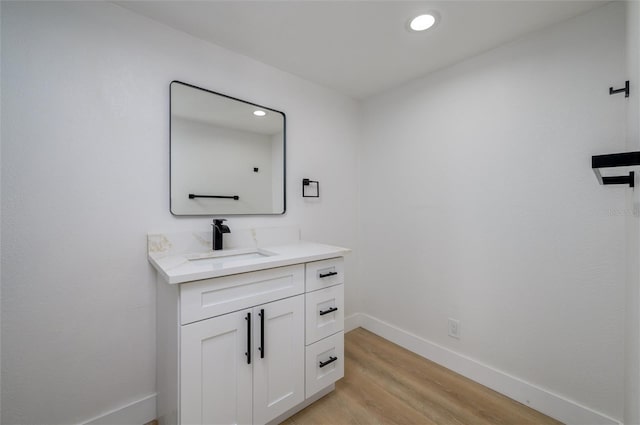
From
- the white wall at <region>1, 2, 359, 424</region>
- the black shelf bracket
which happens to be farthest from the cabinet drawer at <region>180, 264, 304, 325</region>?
the black shelf bracket

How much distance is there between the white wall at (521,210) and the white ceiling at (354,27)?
0.17 meters

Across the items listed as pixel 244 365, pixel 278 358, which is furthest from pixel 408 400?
pixel 244 365

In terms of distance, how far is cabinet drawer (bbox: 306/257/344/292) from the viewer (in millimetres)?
1562

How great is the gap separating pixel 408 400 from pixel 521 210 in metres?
1.37

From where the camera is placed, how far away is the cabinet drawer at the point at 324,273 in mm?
1562

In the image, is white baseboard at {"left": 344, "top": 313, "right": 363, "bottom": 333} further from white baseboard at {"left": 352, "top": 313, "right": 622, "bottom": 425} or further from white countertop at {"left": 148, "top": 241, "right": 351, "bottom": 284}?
white countertop at {"left": 148, "top": 241, "right": 351, "bottom": 284}

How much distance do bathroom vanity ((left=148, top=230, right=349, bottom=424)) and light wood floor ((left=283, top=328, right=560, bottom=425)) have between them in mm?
135

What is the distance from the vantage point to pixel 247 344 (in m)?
1.28

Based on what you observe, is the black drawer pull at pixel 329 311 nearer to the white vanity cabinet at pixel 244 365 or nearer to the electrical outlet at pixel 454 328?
the white vanity cabinet at pixel 244 365

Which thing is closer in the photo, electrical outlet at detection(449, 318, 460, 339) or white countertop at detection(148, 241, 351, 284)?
white countertop at detection(148, 241, 351, 284)

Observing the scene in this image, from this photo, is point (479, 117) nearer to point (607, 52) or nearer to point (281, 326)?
point (607, 52)

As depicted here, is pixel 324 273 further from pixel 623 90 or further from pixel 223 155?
pixel 623 90

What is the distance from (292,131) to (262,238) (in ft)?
2.95

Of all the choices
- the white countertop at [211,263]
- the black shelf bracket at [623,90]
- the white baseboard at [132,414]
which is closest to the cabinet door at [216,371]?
the white countertop at [211,263]
